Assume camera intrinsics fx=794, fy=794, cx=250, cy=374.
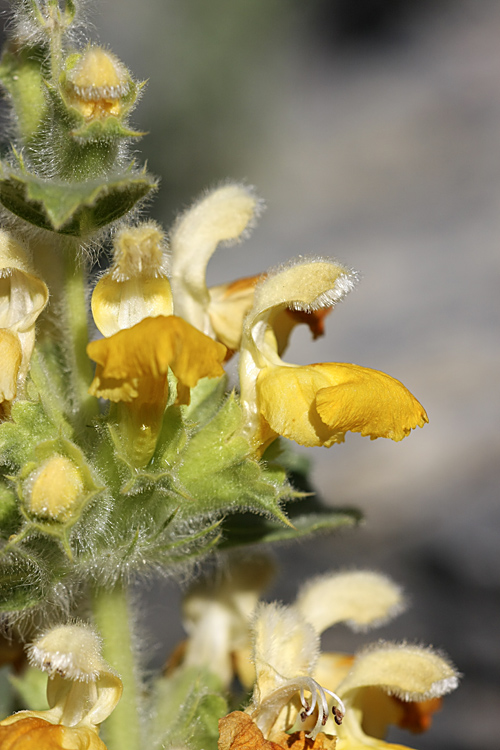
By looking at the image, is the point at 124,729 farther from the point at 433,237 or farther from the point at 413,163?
the point at 413,163

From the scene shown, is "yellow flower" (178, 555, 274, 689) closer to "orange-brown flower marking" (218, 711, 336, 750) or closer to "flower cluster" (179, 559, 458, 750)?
"flower cluster" (179, 559, 458, 750)

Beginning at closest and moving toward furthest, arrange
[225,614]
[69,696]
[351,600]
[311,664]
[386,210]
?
[69,696] → [311,664] → [351,600] → [225,614] → [386,210]

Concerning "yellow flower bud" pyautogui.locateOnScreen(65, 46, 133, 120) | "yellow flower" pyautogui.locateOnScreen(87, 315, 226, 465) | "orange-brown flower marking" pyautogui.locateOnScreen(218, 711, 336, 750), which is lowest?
"orange-brown flower marking" pyautogui.locateOnScreen(218, 711, 336, 750)

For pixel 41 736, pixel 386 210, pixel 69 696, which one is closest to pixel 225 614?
pixel 69 696


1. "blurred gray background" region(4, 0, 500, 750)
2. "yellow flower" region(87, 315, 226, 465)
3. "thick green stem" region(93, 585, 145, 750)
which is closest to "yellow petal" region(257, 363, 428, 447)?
"yellow flower" region(87, 315, 226, 465)

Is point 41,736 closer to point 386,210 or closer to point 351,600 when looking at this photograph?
point 351,600
